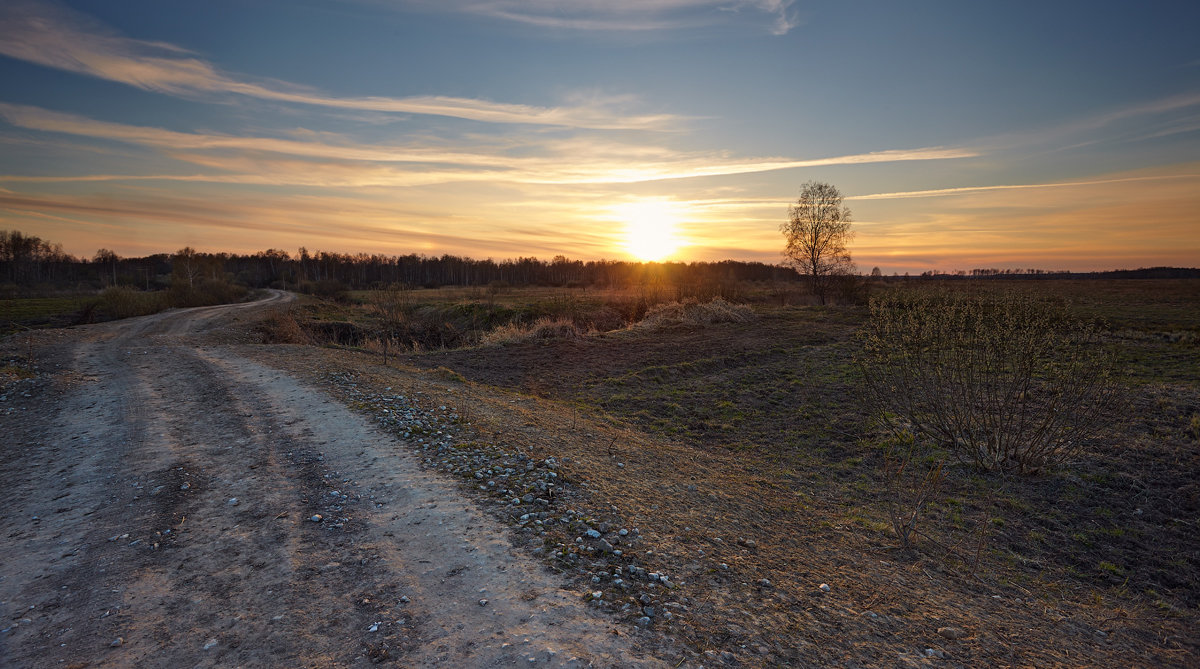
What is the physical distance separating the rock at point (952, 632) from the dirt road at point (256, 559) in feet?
7.48

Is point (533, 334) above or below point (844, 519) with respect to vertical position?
above

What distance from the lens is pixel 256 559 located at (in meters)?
3.81

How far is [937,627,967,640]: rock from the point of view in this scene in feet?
11.3

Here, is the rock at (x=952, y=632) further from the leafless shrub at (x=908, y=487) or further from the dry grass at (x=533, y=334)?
the dry grass at (x=533, y=334)

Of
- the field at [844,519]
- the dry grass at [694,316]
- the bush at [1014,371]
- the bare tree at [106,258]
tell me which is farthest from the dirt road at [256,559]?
the bare tree at [106,258]

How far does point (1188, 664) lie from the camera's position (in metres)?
3.61

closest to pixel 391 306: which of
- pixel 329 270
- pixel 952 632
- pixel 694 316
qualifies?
pixel 694 316

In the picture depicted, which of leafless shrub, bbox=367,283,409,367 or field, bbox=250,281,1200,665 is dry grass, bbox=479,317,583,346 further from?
field, bbox=250,281,1200,665

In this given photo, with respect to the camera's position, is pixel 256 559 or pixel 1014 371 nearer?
pixel 256 559

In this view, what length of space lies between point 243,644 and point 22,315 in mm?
36518

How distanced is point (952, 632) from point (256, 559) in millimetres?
5066

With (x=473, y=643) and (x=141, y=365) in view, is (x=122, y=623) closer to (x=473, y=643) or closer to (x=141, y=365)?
(x=473, y=643)

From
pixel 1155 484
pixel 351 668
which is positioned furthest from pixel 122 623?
pixel 1155 484

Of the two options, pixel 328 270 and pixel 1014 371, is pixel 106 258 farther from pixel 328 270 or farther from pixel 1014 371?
pixel 1014 371
